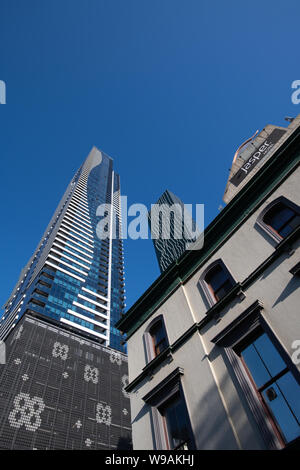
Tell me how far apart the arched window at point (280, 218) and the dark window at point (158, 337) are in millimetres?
6724

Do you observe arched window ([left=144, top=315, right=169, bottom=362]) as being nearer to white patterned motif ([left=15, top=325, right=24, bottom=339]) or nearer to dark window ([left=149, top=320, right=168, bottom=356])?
Result: dark window ([left=149, top=320, right=168, bottom=356])

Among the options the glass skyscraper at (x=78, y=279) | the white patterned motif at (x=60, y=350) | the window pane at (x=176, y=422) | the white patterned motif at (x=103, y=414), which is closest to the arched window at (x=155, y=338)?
the window pane at (x=176, y=422)

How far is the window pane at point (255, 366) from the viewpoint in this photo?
30.1 ft

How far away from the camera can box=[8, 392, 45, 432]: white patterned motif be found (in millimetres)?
37975

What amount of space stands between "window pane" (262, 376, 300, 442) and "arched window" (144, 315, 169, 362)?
17.7ft

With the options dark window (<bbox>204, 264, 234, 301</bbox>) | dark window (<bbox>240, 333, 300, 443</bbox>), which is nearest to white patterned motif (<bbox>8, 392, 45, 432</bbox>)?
dark window (<bbox>204, 264, 234, 301</bbox>)

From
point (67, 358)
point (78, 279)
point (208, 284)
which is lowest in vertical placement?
point (78, 279)

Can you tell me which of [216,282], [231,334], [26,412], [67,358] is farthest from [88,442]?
[231,334]

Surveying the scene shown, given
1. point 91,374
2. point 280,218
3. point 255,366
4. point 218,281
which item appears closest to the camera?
point 255,366

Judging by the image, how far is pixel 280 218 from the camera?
11969 millimetres

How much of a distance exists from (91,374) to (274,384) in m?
49.7

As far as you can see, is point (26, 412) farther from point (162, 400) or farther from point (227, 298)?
point (227, 298)

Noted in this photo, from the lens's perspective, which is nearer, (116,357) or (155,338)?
(155,338)
